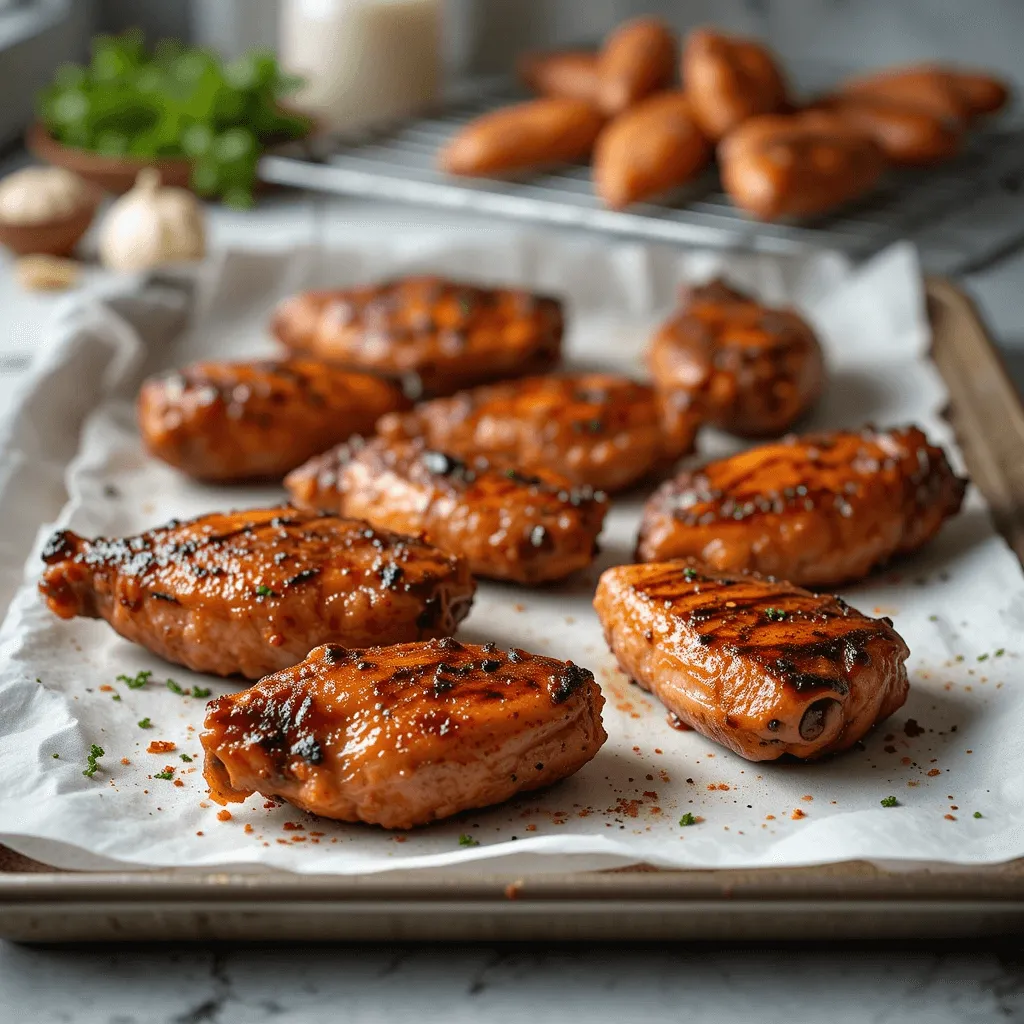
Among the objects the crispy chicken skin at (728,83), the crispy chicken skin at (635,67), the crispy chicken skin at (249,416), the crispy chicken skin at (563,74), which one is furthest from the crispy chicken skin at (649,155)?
the crispy chicken skin at (249,416)

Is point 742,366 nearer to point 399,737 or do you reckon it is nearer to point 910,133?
point 910,133

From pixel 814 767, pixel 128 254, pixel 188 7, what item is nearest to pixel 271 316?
pixel 128 254

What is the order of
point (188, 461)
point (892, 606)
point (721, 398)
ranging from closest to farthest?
point (892, 606), point (188, 461), point (721, 398)

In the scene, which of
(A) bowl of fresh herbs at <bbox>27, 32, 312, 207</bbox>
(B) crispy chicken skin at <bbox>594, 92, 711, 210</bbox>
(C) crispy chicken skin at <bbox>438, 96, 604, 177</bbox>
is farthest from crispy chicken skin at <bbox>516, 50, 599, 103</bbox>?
(A) bowl of fresh herbs at <bbox>27, 32, 312, 207</bbox>

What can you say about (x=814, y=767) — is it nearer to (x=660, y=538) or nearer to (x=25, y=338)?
(x=660, y=538)

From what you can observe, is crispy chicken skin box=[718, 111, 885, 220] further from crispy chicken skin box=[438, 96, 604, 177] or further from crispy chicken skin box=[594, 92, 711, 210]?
crispy chicken skin box=[438, 96, 604, 177]
